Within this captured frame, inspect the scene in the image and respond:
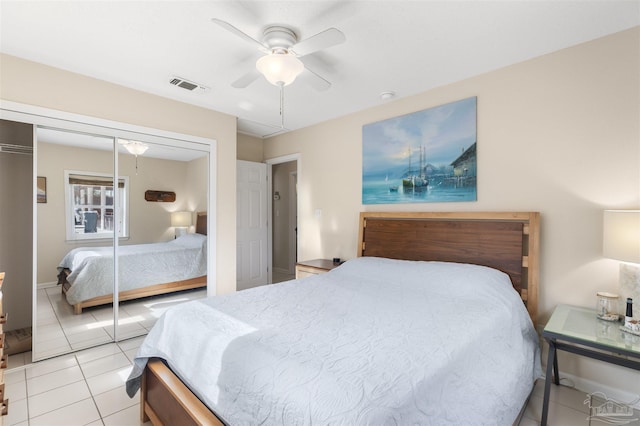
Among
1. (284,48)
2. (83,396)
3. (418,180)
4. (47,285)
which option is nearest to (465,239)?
(418,180)

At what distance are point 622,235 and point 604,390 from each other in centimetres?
116

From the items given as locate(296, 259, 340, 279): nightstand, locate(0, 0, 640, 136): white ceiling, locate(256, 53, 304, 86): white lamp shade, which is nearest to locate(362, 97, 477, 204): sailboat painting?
locate(0, 0, 640, 136): white ceiling

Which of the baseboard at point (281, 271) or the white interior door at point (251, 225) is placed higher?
the white interior door at point (251, 225)

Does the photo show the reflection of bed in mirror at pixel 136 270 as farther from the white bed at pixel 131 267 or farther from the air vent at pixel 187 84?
the air vent at pixel 187 84

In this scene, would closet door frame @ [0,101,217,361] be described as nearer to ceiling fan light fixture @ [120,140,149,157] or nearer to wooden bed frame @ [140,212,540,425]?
ceiling fan light fixture @ [120,140,149,157]

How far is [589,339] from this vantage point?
1728mm

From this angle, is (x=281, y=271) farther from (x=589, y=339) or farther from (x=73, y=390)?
(x=589, y=339)

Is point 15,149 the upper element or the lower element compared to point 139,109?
lower

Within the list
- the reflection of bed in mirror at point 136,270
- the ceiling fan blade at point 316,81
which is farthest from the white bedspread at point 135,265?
the ceiling fan blade at point 316,81

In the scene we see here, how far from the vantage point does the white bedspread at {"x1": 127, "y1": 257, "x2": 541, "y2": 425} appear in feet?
3.43

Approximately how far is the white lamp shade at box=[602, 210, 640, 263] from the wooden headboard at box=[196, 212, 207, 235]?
3.63m

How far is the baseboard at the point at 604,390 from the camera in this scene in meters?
1.99

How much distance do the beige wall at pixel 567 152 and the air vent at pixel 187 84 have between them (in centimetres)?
228

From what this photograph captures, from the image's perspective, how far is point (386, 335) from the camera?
58.0 inches
